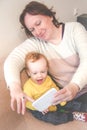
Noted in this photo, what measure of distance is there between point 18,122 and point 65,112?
282mm

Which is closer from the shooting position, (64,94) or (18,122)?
(64,94)

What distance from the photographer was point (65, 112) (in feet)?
4.91

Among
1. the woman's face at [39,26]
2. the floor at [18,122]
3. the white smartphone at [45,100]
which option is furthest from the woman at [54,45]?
the white smartphone at [45,100]

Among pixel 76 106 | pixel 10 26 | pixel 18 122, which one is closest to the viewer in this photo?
pixel 18 122

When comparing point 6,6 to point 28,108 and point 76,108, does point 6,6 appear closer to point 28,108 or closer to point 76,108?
point 28,108

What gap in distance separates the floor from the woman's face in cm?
39

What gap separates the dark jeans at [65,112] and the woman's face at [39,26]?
1.41 ft

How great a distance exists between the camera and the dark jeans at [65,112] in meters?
1.44

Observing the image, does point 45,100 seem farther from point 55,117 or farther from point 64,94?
point 55,117

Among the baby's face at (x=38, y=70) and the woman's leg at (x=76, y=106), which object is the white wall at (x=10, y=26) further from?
the woman's leg at (x=76, y=106)

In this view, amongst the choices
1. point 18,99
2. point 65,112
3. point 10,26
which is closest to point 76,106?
point 65,112

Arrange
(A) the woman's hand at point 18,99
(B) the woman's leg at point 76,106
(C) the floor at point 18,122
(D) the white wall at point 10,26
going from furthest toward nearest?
(D) the white wall at point 10,26 < (B) the woman's leg at point 76,106 < (C) the floor at point 18,122 < (A) the woman's hand at point 18,99

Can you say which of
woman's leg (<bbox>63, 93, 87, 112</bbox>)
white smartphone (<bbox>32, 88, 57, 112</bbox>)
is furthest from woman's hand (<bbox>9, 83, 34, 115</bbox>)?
woman's leg (<bbox>63, 93, 87, 112</bbox>)

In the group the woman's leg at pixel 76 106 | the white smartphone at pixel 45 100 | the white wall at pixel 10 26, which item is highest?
the white wall at pixel 10 26
